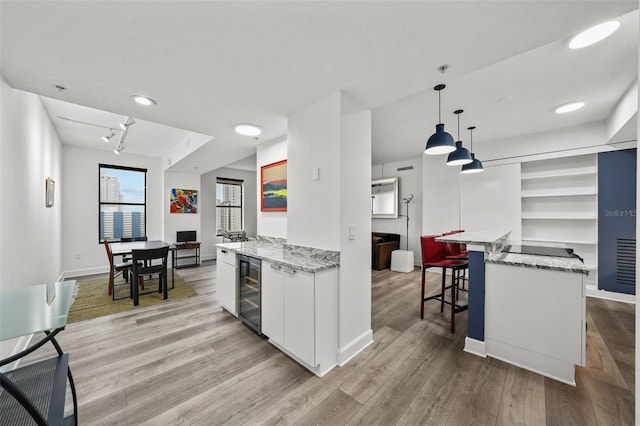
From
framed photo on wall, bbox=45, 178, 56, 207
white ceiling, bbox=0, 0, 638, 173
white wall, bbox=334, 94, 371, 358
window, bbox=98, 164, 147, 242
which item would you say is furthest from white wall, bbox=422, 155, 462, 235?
window, bbox=98, 164, 147, 242

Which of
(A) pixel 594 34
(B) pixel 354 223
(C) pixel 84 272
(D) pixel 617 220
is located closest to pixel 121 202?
(C) pixel 84 272

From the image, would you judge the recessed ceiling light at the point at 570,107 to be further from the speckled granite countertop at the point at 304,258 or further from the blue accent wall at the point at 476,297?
the speckled granite countertop at the point at 304,258

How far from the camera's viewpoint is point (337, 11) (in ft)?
4.38

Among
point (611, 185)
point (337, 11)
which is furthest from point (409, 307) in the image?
point (611, 185)

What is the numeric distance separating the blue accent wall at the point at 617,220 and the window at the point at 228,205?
802 cm

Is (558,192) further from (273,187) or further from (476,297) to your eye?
(273,187)

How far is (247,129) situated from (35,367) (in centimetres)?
273

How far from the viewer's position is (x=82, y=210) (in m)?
5.48

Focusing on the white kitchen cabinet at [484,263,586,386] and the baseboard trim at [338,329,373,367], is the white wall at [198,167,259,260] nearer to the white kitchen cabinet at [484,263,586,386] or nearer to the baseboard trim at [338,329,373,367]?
the baseboard trim at [338,329,373,367]

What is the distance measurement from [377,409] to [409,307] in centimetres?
196

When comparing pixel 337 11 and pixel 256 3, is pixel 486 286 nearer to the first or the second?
pixel 337 11

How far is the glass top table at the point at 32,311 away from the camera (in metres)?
1.02

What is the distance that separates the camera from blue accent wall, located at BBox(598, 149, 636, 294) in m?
3.60

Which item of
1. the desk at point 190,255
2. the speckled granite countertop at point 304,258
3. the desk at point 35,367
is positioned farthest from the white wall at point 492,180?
the desk at point 35,367
